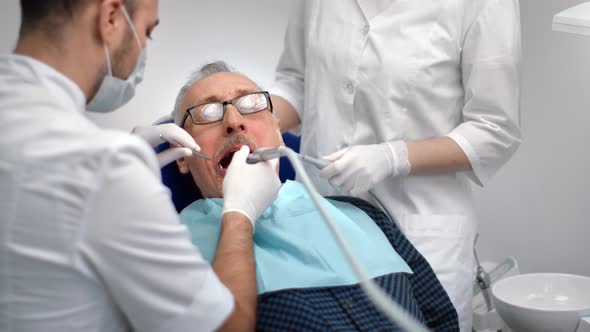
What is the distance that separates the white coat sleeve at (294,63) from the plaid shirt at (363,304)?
571mm

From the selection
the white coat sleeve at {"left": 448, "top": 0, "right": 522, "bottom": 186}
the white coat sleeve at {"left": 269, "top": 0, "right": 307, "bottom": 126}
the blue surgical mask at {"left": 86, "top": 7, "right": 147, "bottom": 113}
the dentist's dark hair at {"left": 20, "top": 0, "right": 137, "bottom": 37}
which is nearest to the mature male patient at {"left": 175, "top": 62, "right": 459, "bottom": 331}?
the white coat sleeve at {"left": 269, "top": 0, "right": 307, "bottom": 126}

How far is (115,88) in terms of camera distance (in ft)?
4.23

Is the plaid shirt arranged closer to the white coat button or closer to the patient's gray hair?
the white coat button

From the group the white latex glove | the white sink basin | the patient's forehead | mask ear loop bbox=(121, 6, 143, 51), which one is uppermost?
→ mask ear loop bbox=(121, 6, 143, 51)

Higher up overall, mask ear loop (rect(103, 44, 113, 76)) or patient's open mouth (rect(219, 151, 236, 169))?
mask ear loop (rect(103, 44, 113, 76))

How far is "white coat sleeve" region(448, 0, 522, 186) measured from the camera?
1.83 metres

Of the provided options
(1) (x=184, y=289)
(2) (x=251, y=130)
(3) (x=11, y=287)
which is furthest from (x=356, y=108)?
(3) (x=11, y=287)

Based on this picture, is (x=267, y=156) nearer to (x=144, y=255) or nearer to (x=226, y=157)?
(x=226, y=157)

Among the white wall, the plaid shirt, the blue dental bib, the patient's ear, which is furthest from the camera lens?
the white wall

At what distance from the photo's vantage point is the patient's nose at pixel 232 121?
1.89 m

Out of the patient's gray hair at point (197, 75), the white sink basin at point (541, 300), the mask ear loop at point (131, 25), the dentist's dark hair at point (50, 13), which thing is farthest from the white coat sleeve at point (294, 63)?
the dentist's dark hair at point (50, 13)

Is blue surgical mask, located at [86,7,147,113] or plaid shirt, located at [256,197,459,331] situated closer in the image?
blue surgical mask, located at [86,7,147,113]

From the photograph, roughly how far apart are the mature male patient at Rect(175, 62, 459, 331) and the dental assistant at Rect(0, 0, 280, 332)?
0.37m

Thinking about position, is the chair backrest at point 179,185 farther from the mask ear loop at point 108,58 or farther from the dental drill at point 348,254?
the mask ear loop at point 108,58
